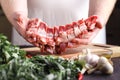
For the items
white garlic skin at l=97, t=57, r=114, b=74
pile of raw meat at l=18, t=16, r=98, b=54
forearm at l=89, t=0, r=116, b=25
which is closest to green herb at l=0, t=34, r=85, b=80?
white garlic skin at l=97, t=57, r=114, b=74

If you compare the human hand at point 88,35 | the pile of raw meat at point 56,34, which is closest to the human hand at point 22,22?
the pile of raw meat at point 56,34

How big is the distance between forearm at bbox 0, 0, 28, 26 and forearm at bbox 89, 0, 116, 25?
246 mm

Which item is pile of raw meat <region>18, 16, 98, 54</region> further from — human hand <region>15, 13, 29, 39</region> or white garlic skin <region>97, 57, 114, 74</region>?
white garlic skin <region>97, 57, 114, 74</region>

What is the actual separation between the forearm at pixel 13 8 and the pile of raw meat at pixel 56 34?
81 millimetres

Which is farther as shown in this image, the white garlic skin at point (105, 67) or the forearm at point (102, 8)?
the forearm at point (102, 8)

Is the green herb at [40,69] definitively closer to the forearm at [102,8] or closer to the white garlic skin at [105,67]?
the white garlic skin at [105,67]

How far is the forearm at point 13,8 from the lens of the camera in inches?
41.5

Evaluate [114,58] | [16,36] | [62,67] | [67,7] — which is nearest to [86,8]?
[67,7]

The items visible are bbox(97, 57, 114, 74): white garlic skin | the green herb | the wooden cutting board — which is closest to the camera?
the green herb

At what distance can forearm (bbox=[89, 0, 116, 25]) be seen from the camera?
43.4 inches

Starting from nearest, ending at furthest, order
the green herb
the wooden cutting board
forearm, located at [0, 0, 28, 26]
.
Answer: the green herb → the wooden cutting board → forearm, located at [0, 0, 28, 26]

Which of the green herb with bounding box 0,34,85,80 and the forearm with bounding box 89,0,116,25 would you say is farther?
the forearm with bounding box 89,0,116,25

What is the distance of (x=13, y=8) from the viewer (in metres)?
1.09

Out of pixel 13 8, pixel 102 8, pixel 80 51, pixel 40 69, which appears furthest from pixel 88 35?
pixel 40 69
